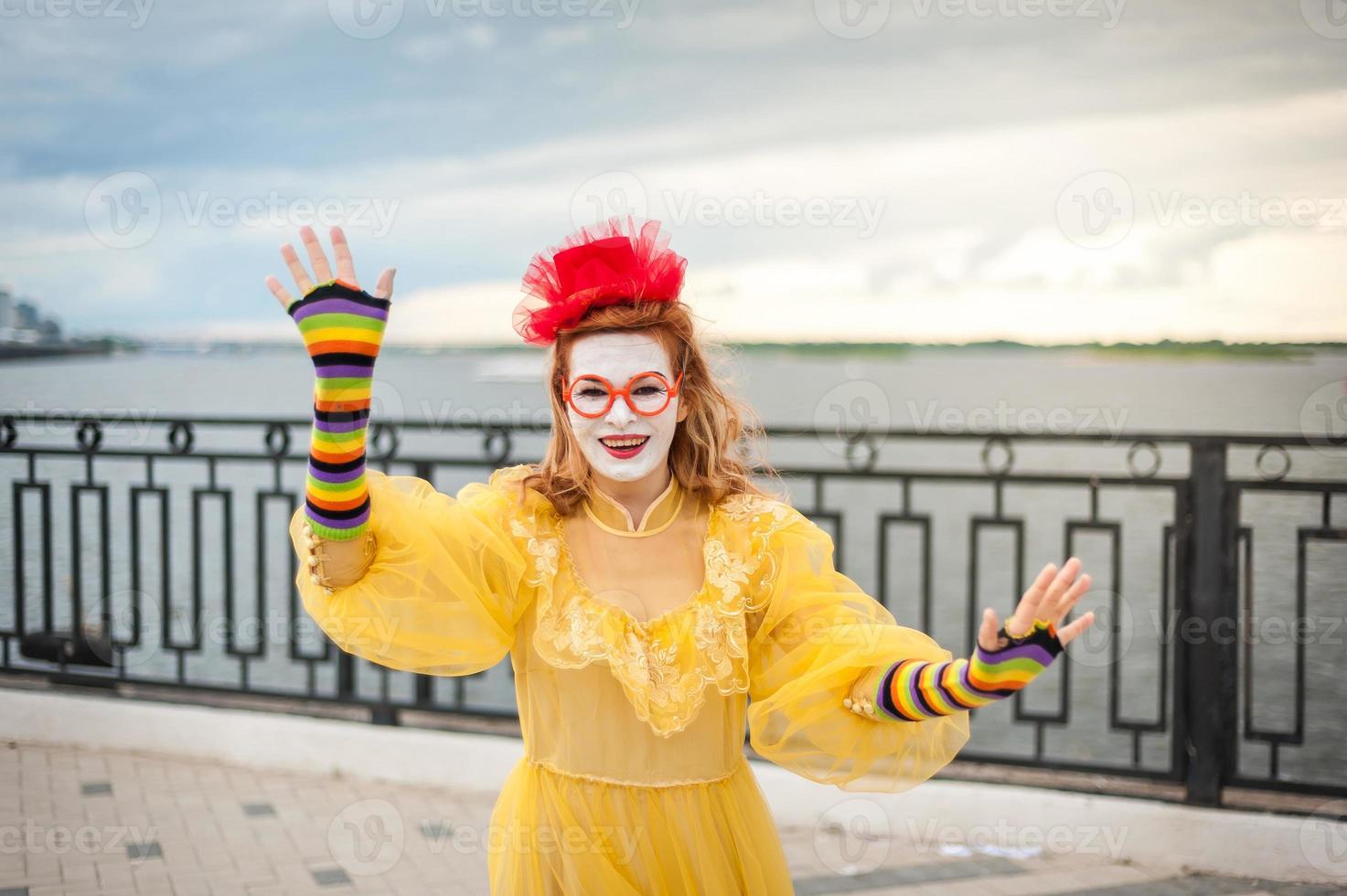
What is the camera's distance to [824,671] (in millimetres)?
2002

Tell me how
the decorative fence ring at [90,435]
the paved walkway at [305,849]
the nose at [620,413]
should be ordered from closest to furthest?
1. the nose at [620,413]
2. the paved walkway at [305,849]
3. the decorative fence ring at [90,435]

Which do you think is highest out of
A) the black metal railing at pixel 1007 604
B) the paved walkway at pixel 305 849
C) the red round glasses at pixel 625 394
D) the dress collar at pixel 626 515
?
the red round glasses at pixel 625 394

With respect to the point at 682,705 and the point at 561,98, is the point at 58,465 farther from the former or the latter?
the point at 682,705

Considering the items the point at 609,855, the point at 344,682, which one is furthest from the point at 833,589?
the point at 344,682

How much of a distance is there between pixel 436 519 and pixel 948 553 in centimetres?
1245

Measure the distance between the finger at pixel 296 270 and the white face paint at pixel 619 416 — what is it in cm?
52

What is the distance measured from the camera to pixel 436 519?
2.06 meters

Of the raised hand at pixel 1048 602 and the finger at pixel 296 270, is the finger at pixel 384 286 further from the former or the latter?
the raised hand at pixel 1048 602

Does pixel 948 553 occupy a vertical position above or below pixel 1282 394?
below

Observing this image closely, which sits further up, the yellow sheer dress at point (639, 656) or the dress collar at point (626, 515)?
the dress collar at point (626, 515)

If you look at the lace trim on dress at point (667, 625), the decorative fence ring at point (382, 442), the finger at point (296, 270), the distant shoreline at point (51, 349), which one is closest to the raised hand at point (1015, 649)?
the lace trim on dress at point (667, 625)

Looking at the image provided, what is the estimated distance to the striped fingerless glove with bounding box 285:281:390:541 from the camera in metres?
1.80

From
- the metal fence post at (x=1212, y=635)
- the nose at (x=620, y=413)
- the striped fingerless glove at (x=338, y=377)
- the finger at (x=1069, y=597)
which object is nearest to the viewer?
the finger at (x=1069, y=597)

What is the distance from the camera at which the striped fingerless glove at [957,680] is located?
5.32 feet
